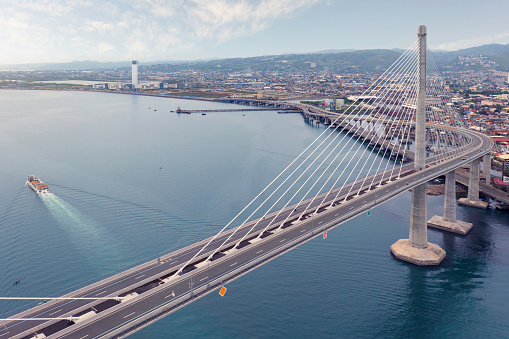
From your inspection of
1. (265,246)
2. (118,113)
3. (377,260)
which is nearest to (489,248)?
(377,260)

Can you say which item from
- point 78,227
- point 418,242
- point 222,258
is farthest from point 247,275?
point 78,227

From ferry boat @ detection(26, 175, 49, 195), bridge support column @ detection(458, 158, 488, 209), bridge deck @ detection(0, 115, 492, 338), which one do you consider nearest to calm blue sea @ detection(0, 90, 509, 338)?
ferry boat @ detection(26, 175, 49, 195)

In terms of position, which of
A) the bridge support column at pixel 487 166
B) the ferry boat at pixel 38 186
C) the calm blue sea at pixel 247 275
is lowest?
the calm blue sea at pixel 247 275

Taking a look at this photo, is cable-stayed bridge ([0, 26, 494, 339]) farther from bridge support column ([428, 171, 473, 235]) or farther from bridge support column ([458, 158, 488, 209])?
bridge support column ([458, 158, 488, 209])

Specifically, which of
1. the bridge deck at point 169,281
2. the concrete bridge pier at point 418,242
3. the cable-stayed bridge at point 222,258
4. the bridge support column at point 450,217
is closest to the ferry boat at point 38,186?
the cable-stayed bridge at point 222,258

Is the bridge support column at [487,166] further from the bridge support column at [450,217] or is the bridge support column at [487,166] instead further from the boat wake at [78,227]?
the boat wake at [78,227]

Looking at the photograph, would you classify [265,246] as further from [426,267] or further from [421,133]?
[421,133]
